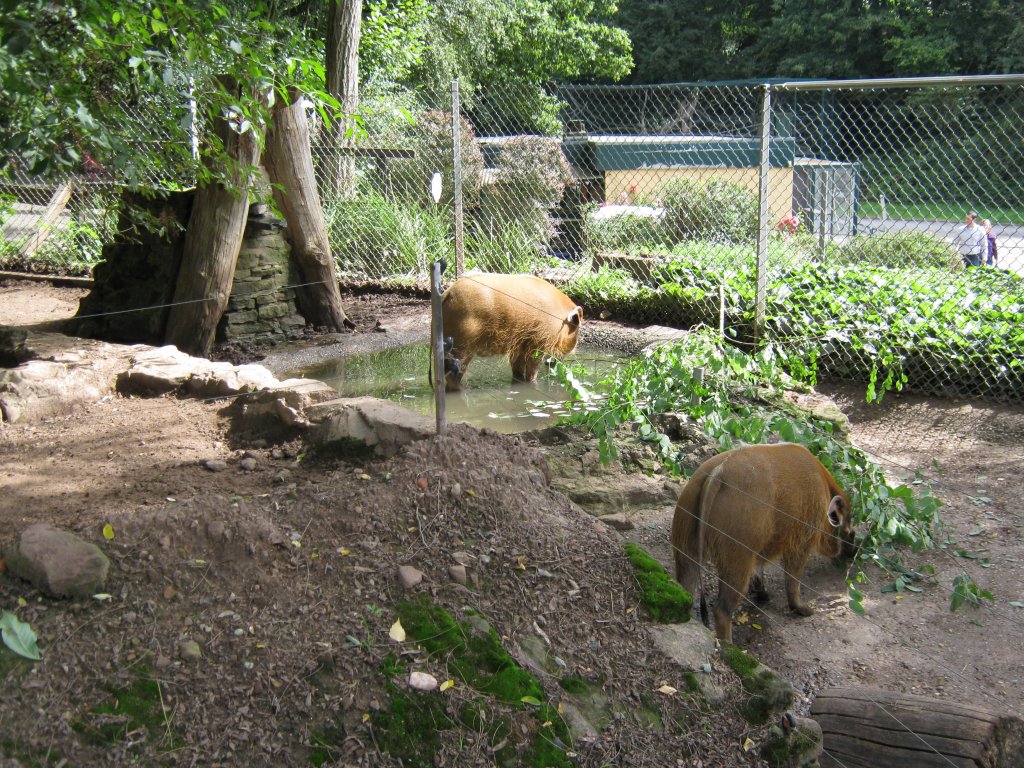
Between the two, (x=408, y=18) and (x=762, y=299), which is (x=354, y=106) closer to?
(x=762, y=299)

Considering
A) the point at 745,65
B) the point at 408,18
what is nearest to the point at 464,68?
the point at 408,18

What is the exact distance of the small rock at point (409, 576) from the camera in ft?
10.5

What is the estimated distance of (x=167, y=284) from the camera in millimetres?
8375

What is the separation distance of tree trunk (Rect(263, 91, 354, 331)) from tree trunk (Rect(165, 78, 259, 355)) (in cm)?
60

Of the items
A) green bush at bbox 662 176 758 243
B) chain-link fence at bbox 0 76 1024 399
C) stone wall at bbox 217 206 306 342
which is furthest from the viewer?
green bush at bbox 662 176 758 243

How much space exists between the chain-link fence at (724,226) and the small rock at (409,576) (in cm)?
307

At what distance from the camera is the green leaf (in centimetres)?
264

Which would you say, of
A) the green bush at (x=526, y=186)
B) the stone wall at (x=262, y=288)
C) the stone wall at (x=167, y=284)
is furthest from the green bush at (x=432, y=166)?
the stone wall at (x=167, y=284)

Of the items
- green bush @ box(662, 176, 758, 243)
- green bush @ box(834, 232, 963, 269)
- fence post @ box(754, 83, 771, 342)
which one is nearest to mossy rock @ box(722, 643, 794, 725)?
fence post @ box(754, 83, 771, 342)

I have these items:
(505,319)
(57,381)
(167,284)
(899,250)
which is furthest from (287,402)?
(899,250)

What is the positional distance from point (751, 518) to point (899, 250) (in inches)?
282

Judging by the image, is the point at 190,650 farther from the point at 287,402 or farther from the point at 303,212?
the point at 303,212

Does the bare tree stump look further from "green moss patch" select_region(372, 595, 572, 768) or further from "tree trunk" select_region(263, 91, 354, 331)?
"tree trunk" select_region(263, 91, 354, 331)

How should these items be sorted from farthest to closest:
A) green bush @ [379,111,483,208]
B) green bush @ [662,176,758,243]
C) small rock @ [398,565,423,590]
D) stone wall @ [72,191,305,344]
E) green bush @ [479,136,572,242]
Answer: green bush @ [379,111,483,208] → green bush @ [479,136,572,242] → green bush @ [662,176,758,243] → stone wall @ [72,191,305,344] → small rock @ [398,565,423,590]
